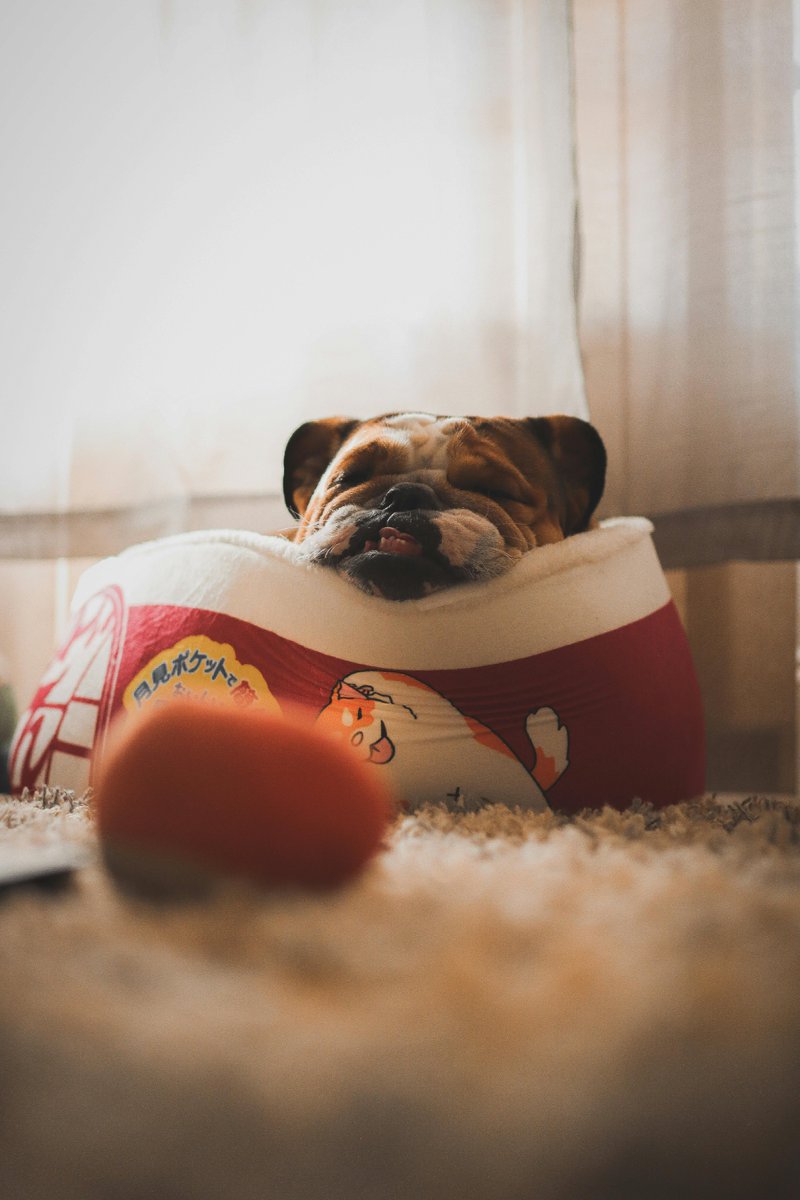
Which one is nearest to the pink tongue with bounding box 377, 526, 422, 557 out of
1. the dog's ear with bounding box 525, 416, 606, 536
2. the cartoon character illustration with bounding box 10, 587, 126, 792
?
the dog's ear with bounding box 525, 416, 606, 536

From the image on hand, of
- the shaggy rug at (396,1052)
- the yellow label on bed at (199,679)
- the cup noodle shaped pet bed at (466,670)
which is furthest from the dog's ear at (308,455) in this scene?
the shaggy rug at (396,1052)

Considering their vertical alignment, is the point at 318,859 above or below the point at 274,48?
below

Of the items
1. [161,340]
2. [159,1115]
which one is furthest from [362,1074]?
[161,340]

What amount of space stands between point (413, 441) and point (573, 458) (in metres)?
0.19

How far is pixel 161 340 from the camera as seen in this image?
1.54m

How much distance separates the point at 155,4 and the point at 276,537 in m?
1.21

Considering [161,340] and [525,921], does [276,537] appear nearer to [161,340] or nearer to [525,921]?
[525,921]

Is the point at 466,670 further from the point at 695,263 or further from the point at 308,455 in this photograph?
the point at 695,263

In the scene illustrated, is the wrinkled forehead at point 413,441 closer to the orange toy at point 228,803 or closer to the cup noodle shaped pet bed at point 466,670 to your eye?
the cup noodle shaped pet bed at point 466,670

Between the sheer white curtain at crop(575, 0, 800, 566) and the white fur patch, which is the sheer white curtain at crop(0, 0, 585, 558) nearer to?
the sheer white curtain at crop(575, 0, 800, 566)

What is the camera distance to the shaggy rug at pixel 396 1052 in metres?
0.23

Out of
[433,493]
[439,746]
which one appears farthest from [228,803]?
[433,493]

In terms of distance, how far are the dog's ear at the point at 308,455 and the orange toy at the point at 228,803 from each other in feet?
1.89

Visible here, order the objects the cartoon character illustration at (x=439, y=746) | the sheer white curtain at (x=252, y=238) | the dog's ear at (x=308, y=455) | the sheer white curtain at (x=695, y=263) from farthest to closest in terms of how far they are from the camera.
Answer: the sheer white curtain at (x=252, y=238) < the sheer white curtain at (x=695, y=263) < the dog's ear at (x=308, y=455) < the cartoon character illustration at (x=439, y=746)
